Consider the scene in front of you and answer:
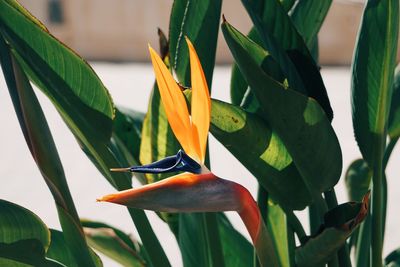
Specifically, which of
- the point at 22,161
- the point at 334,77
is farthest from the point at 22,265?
the point at 334,77

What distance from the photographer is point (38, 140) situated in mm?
824

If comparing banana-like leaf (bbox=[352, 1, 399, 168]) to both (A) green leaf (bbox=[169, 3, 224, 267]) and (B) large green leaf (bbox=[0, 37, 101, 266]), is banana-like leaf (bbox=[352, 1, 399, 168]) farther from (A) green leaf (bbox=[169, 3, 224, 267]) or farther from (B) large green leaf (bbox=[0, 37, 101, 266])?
(B) large green leaf (bbox=[0, 37, 101, 266])

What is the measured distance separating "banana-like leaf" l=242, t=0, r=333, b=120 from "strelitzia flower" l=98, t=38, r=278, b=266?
228 millimetres

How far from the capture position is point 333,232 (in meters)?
0.77

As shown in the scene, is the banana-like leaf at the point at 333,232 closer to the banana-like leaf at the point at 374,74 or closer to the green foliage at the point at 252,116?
the green foliage at the point at 252,116

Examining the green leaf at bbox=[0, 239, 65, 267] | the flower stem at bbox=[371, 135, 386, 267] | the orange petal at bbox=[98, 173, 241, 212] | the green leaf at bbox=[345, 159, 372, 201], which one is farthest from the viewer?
the green leaf at bbox=[345, 159, 372, 201]

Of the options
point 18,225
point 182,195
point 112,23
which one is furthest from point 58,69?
point 112,23

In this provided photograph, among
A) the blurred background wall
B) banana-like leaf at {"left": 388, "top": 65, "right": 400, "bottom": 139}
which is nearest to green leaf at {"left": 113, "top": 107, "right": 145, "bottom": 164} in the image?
banana-like leaf at {"left": 388, "top": 65, "right": 400, "bottom": 139}

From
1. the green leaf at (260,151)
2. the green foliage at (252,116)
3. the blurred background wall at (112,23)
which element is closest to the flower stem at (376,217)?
the green foliage at (252,116)

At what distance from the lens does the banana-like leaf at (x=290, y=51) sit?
2.80 feet

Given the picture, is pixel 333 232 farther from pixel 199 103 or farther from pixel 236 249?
pixel 236 249

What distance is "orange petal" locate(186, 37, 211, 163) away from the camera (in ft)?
2.01

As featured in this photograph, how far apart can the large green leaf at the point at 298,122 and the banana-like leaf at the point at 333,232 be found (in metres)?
0.06

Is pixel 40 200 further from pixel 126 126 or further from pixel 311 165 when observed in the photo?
pixel 311 165
